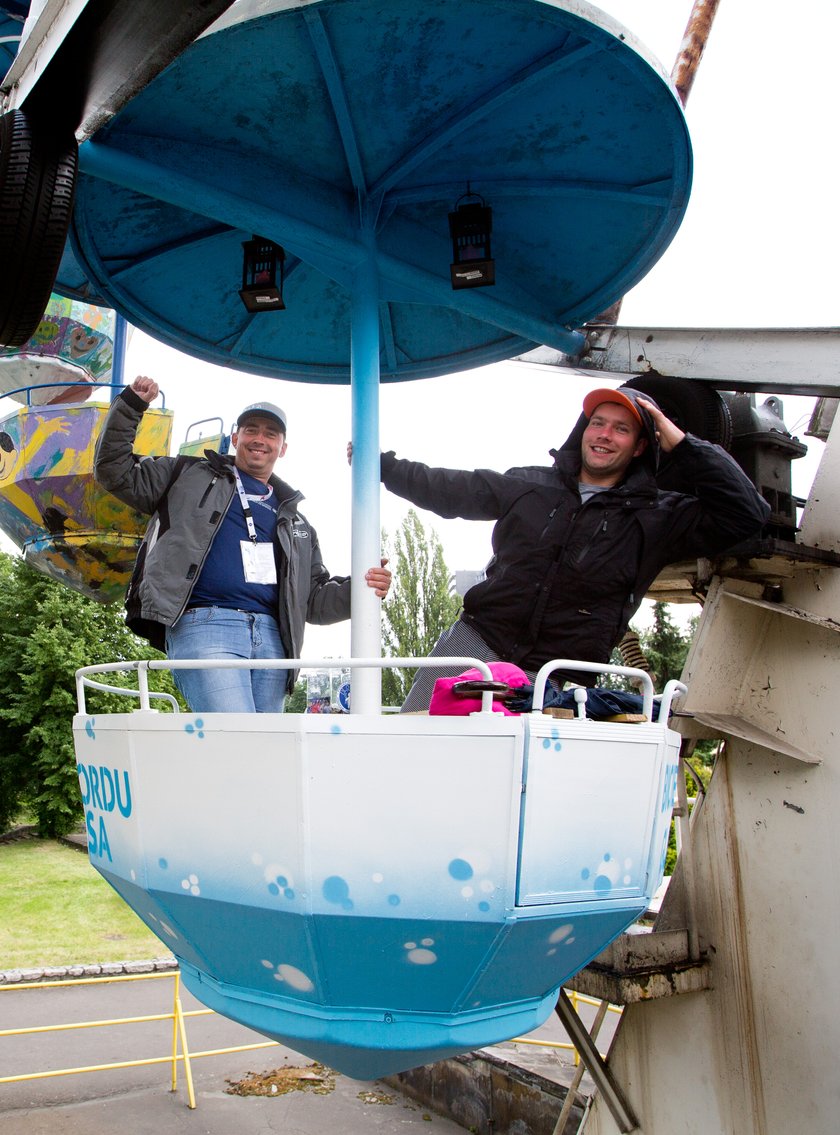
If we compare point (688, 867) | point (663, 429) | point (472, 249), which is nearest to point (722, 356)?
point (663, 429)

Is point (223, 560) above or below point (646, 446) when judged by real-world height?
below

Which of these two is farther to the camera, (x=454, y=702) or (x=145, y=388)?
(x=145, y=388)

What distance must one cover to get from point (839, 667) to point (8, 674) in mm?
31688

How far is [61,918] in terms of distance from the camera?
79.6 ft

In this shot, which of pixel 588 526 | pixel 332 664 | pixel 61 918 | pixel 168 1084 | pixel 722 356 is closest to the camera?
pixel 332 664

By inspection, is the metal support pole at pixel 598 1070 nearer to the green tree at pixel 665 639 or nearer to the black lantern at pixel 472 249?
the black lantern at pixel 472 249

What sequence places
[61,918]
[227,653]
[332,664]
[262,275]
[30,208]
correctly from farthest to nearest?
[61,918] < [262,275] < [227,653] < [30,208] < [332,664]

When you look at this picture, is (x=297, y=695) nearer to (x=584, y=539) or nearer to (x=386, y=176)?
(x=386, y=176)

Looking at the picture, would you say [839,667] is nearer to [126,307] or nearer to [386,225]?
[386,225]

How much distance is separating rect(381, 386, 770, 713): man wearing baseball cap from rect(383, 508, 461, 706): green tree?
2864 cm

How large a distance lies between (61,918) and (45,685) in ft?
31.1

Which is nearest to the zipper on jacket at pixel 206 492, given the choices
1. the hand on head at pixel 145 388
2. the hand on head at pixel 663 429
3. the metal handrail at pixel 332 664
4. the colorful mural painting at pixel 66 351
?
the hand on head at pixel 145 388

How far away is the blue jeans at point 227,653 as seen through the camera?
13.6 ft

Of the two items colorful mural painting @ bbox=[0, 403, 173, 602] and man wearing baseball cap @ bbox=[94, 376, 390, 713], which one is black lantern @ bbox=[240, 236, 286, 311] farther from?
colorful mural painting @ bbox=[0, 403, 173, 602]
